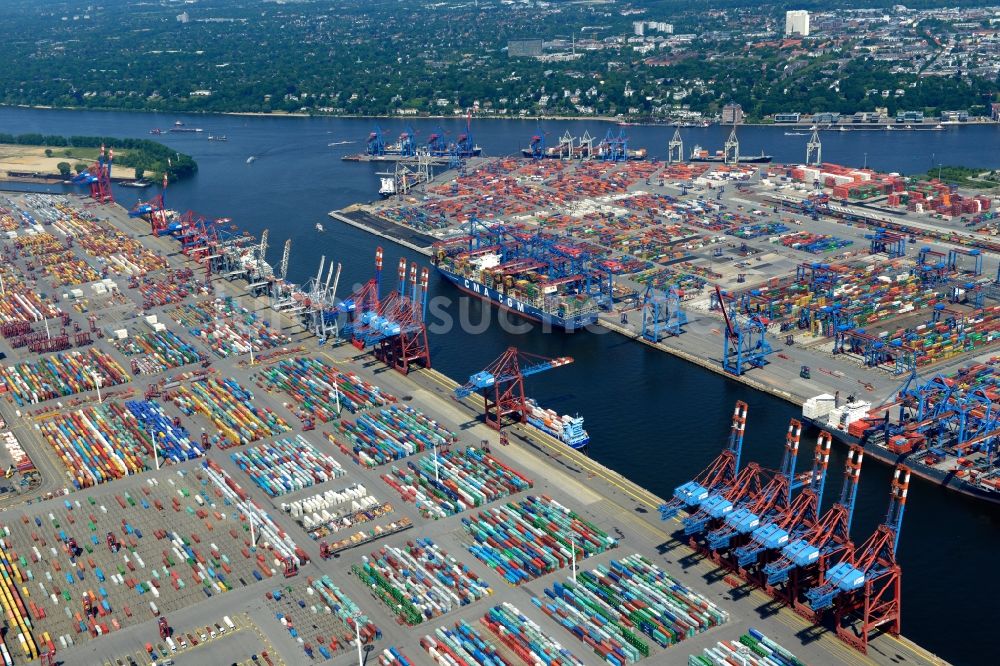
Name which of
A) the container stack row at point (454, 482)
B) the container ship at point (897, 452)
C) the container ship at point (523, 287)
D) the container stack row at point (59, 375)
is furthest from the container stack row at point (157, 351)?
the container ship at point (897, 452)

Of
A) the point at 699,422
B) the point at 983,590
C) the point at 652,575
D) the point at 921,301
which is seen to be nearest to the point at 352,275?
the point at 699,422

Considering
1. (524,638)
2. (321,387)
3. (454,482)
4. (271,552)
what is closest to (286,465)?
(271,552)

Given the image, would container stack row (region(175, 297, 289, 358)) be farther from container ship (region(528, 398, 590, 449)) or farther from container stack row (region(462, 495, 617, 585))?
container stack row (region(462, 495, 617, 585))

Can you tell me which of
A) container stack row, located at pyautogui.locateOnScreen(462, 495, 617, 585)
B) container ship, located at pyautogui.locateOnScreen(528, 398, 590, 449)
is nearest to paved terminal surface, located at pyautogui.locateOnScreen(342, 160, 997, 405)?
container ship, located at pyautogui.locateOnScreen(528, 398, 590, 449)

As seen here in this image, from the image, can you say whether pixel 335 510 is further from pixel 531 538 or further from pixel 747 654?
pixel 747 654

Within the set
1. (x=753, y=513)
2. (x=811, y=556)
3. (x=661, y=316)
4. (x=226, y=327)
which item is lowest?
(x=226, y=327)

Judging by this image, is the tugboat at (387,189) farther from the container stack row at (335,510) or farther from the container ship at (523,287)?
the container stack row at (335,510)
